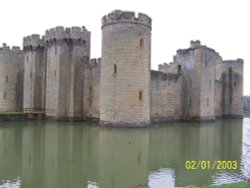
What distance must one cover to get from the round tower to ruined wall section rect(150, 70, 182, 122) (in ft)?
10.8

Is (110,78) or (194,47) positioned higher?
(194,47)

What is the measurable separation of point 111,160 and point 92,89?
506 inches

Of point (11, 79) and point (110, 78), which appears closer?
point (110, 78)

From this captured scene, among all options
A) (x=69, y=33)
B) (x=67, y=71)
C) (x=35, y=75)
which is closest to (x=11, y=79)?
(x=35, y=75)

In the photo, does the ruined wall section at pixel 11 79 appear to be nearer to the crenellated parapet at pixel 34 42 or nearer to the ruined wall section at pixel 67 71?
the crenellated parapet at pixel 34 42

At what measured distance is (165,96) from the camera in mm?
21641

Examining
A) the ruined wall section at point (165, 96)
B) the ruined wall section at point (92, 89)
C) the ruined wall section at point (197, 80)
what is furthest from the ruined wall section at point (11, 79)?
the ruined wall section at point (197, 80)

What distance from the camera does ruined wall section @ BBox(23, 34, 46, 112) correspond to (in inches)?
947

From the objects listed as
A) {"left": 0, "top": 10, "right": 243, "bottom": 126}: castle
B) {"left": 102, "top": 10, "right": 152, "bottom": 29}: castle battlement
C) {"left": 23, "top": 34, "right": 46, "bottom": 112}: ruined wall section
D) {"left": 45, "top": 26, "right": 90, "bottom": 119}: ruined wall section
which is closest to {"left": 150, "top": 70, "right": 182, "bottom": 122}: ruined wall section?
{"left": 0, "top": 10, "right": 243, "bottom": 126}: castle

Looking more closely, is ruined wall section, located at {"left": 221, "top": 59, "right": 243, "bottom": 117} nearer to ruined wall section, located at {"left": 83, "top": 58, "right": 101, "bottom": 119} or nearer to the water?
ruined wall section, located at {"left": 83, "top": 58, "right": 101, "bottom": 119}

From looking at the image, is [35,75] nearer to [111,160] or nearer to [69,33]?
[69,33]

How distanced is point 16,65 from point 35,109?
18.4 feet

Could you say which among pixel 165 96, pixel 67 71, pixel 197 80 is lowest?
pixel 165 96

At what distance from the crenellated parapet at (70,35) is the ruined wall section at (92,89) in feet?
5.54
